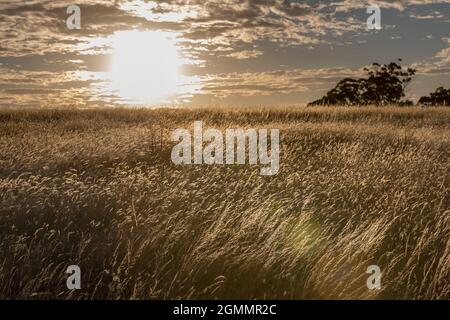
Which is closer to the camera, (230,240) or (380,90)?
(230,240)

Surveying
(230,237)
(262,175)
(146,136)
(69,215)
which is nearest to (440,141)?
(262,175)

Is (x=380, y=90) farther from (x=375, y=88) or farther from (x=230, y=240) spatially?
(x=230, y=240)

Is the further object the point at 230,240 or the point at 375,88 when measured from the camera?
the point at 375,88

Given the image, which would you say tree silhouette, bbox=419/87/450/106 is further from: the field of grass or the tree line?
the field of grass

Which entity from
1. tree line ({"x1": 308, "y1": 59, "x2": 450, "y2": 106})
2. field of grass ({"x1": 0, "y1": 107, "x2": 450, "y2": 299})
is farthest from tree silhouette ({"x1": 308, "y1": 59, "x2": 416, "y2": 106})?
field of grass ({"x1": 0, "y1": 107, "x2": 450, "y2": 299})

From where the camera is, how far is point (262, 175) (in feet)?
24.9

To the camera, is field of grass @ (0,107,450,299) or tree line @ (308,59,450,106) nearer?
field of grass @ (0,107,450,299)

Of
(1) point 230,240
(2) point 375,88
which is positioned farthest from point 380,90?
(1) point 230,240
